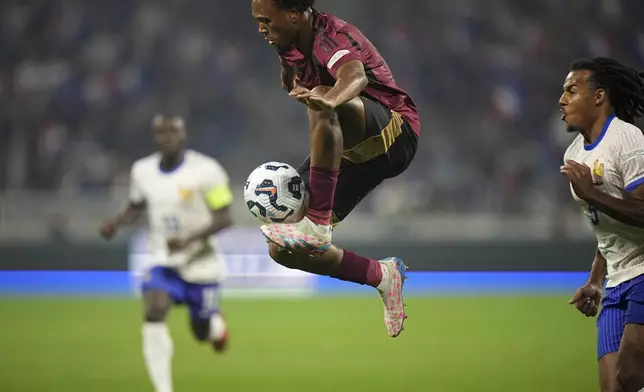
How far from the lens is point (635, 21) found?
18.9 m

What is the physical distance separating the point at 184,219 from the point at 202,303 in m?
0.85

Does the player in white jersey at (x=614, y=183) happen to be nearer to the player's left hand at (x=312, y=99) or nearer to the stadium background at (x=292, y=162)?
the player's left hand at (x=312, y=99)

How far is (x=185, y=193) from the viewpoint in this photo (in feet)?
31.5

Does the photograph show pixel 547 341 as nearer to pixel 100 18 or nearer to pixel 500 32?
pixel 500 32

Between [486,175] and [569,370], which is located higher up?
[486,175]

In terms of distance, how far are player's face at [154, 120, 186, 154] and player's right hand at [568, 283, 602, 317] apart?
4982 mm

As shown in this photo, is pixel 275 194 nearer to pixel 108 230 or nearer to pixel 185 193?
pixel 108 230

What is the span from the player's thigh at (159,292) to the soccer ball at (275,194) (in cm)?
394

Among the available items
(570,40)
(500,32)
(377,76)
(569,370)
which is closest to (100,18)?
(500,32)

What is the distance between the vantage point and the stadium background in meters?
14.5

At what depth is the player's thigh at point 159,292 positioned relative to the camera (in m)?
8.87

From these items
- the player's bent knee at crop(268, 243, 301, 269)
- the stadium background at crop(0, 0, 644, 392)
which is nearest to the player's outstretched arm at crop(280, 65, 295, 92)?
the player's bent knee at crop(268, 243, 301, 269)

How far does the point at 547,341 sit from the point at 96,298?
326 inches

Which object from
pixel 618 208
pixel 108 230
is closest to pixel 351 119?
pixel 618 208
